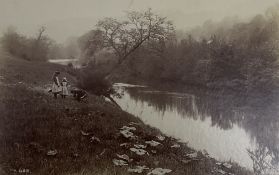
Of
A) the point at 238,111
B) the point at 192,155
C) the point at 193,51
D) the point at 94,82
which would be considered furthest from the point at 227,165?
the point at 94,82

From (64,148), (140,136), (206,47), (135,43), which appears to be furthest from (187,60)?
(64,148)

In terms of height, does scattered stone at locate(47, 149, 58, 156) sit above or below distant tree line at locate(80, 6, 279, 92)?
below

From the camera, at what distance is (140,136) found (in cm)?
369

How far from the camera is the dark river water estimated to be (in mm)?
3727

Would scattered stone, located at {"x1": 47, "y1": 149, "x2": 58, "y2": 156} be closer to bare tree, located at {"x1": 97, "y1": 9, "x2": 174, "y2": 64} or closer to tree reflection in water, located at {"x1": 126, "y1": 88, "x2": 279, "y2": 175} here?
tree reflection in water, located at {"x1": 126, "y1": 88, "x2": 279, "y2": 175}

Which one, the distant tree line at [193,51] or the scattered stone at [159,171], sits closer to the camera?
the scattered stone at [159,171]

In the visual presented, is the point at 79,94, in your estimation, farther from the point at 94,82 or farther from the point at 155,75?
the point at 155,75

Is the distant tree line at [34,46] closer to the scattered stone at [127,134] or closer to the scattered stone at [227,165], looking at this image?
the scattered stone at [127,134]

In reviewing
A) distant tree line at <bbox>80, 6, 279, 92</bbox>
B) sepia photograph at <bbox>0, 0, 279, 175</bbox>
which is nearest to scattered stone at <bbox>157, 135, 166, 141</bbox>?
sepia photograph at <bbox>0, 0, 279, 175</bbox>

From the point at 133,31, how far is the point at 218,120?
2.97 feet

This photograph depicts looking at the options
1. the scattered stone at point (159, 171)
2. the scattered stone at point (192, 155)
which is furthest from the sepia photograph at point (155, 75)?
the scattered stone at point (159, 171)

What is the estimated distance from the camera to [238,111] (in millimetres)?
3770

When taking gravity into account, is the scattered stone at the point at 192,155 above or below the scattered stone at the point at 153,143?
below

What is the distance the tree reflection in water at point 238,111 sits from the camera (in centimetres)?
372
